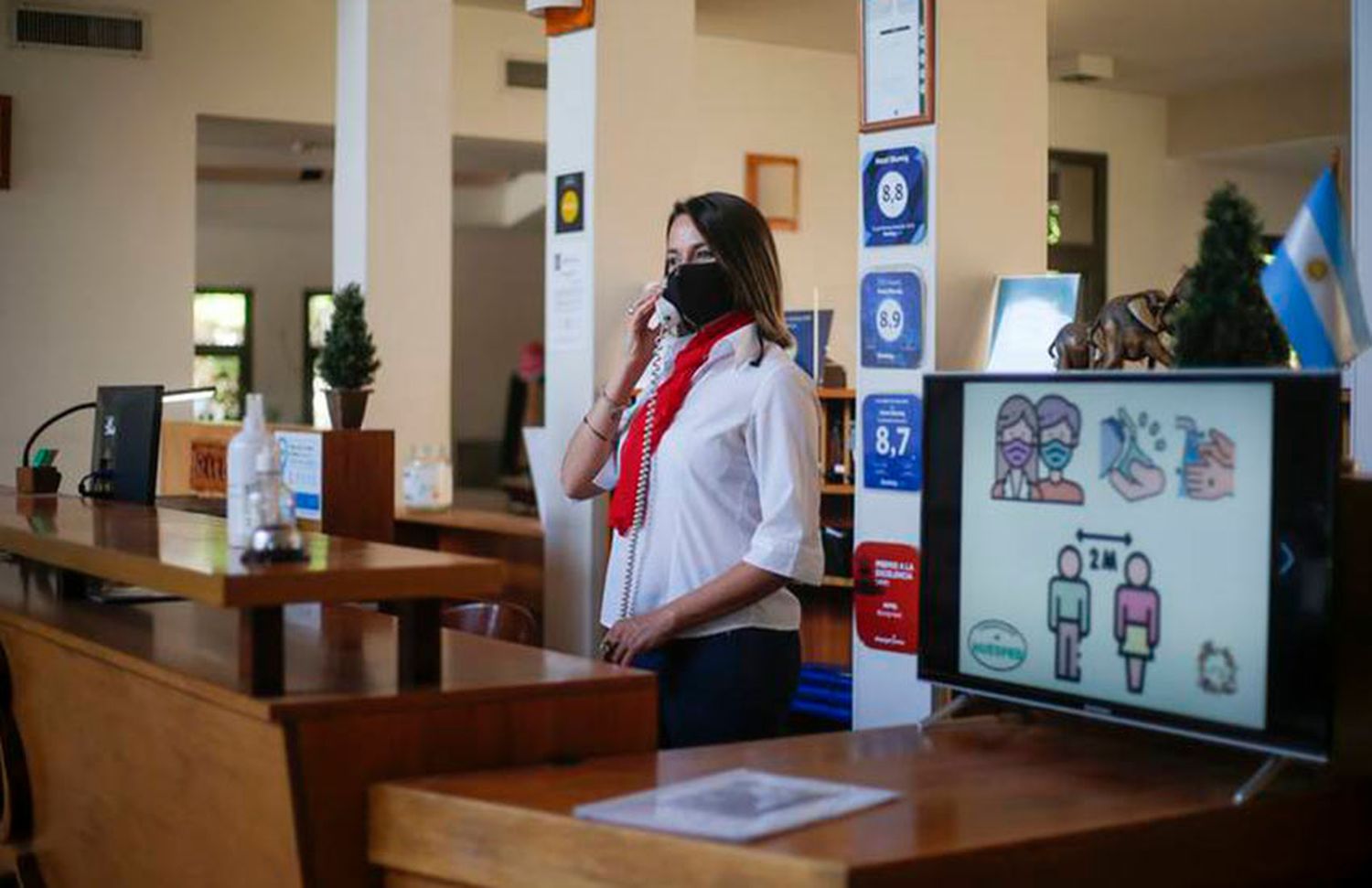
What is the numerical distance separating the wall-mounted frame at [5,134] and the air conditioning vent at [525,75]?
255 cm

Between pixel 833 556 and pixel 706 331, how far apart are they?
2.43 metres

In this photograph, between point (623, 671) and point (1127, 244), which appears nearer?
point (623, 671)

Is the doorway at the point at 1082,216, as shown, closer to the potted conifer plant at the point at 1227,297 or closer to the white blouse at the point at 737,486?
the white blouse at the point at 737,486

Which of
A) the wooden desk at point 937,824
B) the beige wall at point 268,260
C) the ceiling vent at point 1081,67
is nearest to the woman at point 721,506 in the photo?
the wooden desk at point 937,824

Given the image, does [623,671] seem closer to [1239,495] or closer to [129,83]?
[1239,495]

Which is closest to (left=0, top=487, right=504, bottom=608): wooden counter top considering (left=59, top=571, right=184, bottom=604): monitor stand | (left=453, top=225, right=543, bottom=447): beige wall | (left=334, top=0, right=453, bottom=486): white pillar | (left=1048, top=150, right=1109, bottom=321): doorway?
(left=59, top=571, right=184, bottom=604): monitor stand

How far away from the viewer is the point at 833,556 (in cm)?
561

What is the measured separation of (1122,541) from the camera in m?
2.38

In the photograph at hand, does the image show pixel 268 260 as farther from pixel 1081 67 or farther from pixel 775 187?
pixel 1081 67

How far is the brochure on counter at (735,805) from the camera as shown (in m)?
2.02

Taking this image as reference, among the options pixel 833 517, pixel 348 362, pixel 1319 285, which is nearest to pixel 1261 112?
pixel 833 517

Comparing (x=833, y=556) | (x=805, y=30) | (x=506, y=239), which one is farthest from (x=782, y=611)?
(x=506, y=239)

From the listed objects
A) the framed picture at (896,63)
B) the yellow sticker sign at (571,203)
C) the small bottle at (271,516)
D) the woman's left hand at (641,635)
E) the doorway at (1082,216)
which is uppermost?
the doorway at (1082,216)

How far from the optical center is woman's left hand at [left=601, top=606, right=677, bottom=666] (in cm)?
311
